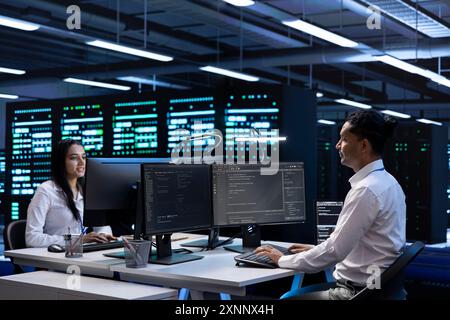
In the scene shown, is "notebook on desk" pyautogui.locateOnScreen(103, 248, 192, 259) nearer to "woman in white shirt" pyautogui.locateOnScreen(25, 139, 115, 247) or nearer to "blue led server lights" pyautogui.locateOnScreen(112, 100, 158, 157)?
"woman in white shirt" pyautogui.locateOnScreen(25, 139, 115, 247)

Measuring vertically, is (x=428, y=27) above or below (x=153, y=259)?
above

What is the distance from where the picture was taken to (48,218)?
4031 millimetres

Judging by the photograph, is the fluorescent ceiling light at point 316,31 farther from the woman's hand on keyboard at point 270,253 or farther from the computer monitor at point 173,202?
the woman's hand on keyboard at point 270,253

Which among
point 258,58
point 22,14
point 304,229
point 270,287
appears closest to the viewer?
point 270,287

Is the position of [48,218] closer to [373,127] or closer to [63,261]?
[63,261]

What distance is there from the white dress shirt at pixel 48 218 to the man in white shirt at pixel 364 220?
1.71 m

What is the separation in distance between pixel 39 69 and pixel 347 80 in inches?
320

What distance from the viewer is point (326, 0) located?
912 centimetres

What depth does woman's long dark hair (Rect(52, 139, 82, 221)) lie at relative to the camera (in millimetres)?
4055

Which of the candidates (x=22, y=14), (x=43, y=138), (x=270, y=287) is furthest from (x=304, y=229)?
(x=22, y=14)

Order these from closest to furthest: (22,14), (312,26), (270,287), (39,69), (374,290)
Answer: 1. (374,290)
2. (270,287)
3. (312,26)
4. (22,14)
5. (39,69)

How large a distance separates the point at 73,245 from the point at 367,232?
1.55 metres

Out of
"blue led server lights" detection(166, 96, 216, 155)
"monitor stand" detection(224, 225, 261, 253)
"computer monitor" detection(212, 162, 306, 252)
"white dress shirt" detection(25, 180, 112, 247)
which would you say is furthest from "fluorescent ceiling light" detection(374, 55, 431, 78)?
"white dress shirt" detection(25, 180, 112, 247)

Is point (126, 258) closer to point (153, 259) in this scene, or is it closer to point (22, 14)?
point (153, 259)
